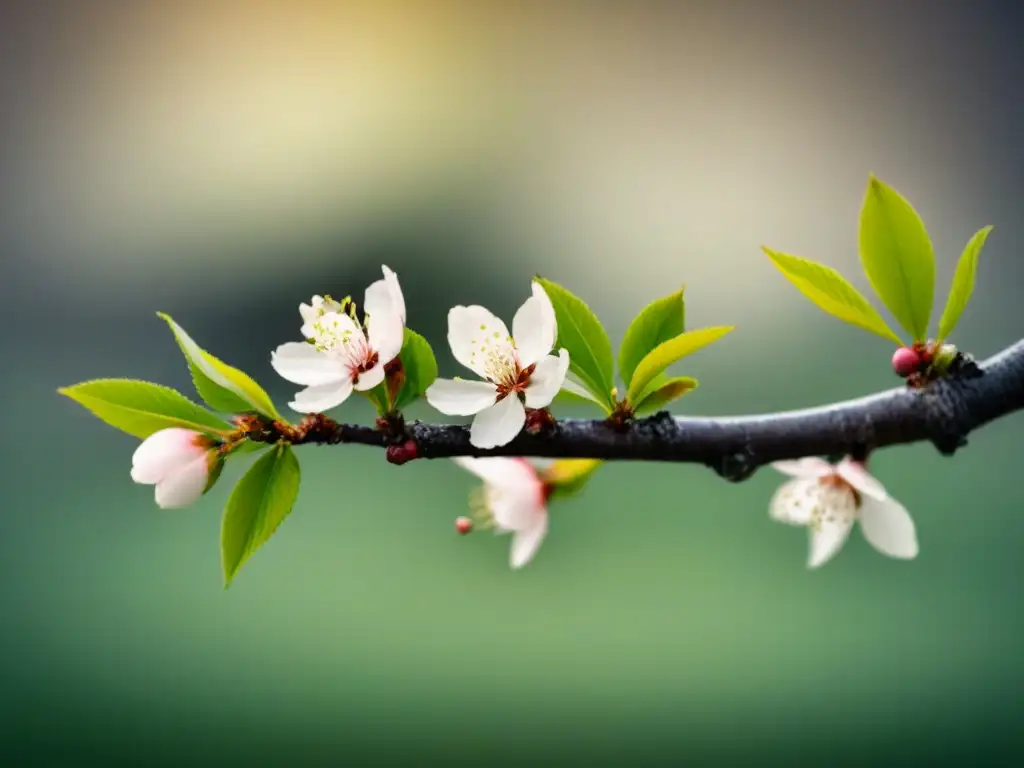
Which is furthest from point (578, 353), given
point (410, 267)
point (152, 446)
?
point (410, 267)

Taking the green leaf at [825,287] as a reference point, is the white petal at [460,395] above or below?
below

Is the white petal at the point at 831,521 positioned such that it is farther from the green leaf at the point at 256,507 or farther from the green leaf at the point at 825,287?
the green leaf at the point at 256,507

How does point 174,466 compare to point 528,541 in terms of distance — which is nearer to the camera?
point 174,466

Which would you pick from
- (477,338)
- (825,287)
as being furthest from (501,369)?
(825,287)

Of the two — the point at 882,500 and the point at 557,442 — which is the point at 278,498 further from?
the point at 882,500

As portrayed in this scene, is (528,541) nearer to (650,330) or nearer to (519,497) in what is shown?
(519,497)

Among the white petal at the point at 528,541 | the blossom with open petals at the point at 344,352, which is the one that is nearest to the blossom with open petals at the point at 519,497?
the white petal at the point at 528,541

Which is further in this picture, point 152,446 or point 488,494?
point 488,494
